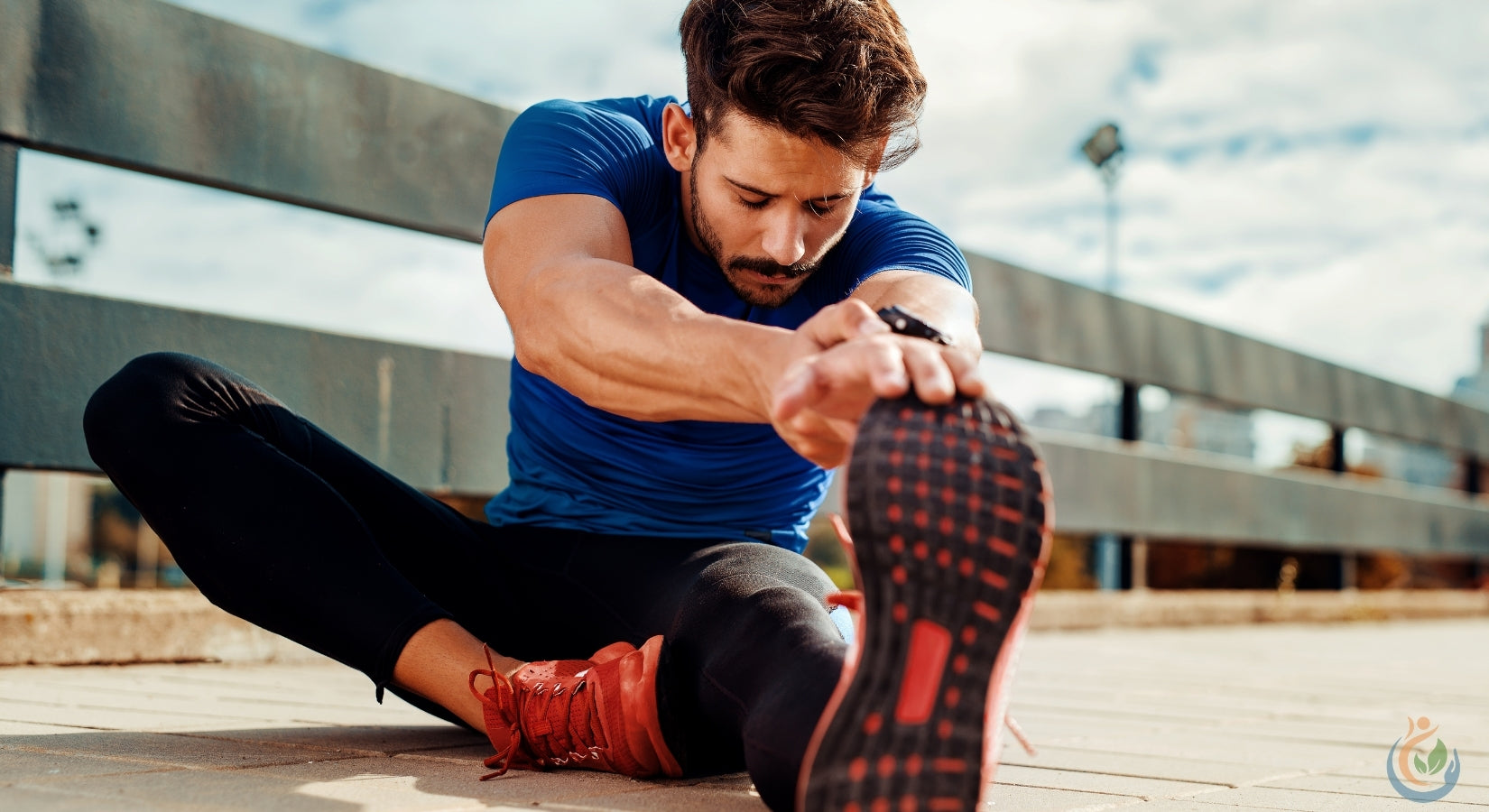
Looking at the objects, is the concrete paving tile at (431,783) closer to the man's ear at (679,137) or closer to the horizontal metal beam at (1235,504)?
the man's ear at (679,137)

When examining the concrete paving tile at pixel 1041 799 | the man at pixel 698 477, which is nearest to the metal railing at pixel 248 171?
the man at pixel 698 477

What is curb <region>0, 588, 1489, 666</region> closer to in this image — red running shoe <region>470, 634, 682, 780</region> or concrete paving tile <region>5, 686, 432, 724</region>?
concrete paving tile <region>5, 686, 432, 724</region>

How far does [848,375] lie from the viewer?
3.59ft

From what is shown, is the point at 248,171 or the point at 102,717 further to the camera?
the point at 248,171

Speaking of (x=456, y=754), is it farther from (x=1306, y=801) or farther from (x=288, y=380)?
(x=288, y=380)

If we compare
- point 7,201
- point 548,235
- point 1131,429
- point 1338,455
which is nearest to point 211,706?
point 548,235

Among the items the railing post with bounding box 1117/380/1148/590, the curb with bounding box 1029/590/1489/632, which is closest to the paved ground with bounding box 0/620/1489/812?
the curb with bounding box 1029/590/1489/632

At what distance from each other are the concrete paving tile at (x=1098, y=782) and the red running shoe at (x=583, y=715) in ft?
1.62

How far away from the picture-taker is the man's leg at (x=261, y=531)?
1601 millimetres

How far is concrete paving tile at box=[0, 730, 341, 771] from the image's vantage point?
153 cm

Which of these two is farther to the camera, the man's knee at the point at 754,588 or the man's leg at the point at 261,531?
the man's leg at the point at 261,531

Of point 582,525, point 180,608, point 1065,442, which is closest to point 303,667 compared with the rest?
point 180,608

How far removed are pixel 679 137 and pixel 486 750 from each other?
3.32 feet

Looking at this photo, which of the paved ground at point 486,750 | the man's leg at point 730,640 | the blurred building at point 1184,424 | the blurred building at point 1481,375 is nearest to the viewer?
the man's leg at point 730,640
